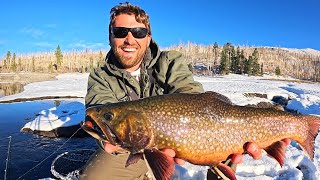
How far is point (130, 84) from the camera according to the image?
13.5 feet

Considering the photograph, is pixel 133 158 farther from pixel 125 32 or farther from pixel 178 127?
pixel 125 32

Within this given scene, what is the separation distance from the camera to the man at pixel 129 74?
157 inches

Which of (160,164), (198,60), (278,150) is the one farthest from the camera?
(198,60)

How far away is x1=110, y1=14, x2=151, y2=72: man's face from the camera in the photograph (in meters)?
3.97

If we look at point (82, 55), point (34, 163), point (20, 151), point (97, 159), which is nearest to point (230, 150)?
point (97, 159)

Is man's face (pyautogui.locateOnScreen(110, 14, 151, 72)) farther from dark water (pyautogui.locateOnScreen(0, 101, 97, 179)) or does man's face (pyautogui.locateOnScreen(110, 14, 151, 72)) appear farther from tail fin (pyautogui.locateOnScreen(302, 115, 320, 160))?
dark water (pyautogui.locateOnScreen(0, 101, 97, 179))

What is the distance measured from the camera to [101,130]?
9.34 ft

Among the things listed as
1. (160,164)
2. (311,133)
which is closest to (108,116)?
(160,164)

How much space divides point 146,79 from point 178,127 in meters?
1.37

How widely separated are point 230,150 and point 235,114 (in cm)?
33

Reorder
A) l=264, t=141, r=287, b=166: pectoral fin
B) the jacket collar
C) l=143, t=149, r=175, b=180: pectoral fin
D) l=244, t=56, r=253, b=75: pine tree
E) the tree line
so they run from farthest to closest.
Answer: the tree line → l=244, t=56, r=253, b=75: pine tree → the jacket collar → l=264, t=141, r=287, b=166: pectoral fin → l=143, t=149, r=175, b=180: pectoral fin

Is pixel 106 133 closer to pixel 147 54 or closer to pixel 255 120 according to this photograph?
pixel 255 120

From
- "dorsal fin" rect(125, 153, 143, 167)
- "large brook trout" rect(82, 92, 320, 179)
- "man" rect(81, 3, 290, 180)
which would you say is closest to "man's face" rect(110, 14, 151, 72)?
"man" rect(81, 3, 290, 180)

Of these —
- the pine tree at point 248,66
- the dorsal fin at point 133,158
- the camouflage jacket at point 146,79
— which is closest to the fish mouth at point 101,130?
the dorsal fin at point 133,158
